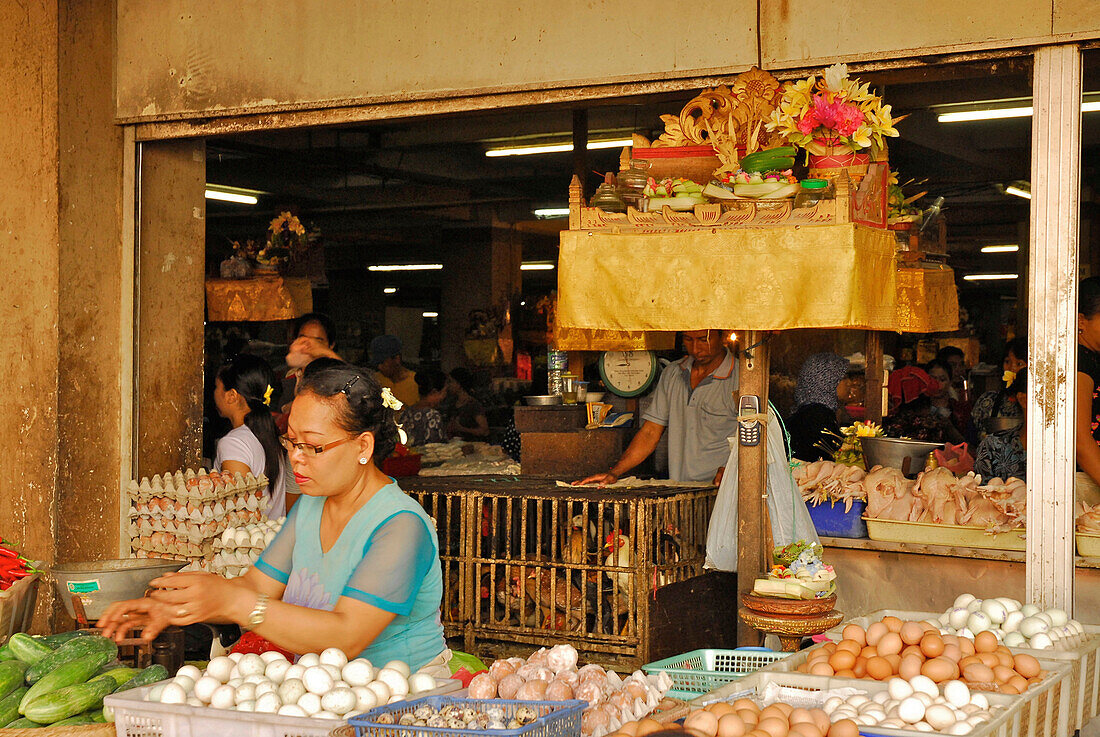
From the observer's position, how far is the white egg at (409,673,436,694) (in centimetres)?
272

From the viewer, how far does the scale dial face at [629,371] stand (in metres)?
7.09

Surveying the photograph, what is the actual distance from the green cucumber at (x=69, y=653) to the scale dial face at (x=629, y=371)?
4.21m

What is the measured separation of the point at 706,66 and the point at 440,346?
28.1 ft

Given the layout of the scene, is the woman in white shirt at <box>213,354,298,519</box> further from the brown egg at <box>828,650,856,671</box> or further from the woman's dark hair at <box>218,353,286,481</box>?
the brown egg at <box>828,650,856,671</box>

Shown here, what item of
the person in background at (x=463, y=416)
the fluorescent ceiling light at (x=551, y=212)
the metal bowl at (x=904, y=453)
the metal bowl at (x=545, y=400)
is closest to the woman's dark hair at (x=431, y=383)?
the person in background at (x=463, y=416)

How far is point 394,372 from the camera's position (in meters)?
9.92

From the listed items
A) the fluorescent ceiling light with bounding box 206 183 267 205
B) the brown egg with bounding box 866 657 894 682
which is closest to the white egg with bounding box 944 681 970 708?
the brown egg with bounding box 866 657 894 682

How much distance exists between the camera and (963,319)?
10.3 meters

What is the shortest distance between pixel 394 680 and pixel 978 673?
1.50m

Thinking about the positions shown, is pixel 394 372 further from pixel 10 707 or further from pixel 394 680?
pixel 394 680

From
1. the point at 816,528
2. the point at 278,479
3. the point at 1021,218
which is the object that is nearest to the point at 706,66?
the point at 816,528

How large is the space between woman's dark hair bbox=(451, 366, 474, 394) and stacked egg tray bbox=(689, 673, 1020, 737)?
308 inches

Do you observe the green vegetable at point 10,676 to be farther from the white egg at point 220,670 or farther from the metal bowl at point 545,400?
the metal bowl at point 545,400

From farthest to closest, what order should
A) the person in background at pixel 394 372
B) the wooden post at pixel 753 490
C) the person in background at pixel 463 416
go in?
the person in background at pixel 463 416 < the person in background at pixel 394 372 < the wooden post at pixel 753 490
